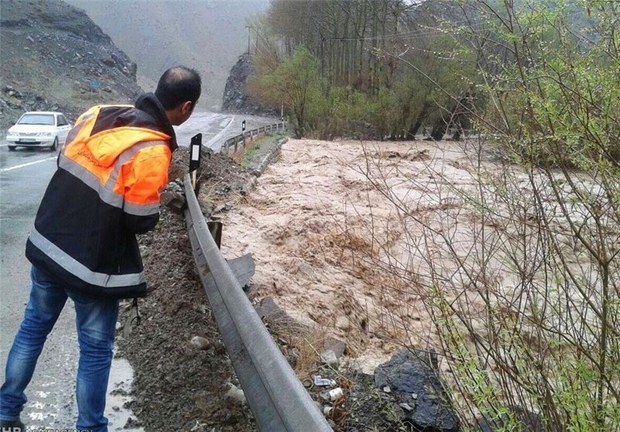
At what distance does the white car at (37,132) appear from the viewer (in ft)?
61.8

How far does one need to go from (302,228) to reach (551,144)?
846cm

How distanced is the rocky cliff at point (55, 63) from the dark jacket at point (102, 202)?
30.4 metres

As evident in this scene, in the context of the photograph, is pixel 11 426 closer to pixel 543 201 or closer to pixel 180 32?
pixel 543 201

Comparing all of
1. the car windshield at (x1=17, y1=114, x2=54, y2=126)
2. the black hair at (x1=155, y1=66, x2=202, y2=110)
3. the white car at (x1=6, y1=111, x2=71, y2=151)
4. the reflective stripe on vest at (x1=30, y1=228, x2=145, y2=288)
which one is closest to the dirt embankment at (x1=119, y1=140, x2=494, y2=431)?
the reflective stripe on vest at (x1=30, y1=228, x2=145, y2=288)

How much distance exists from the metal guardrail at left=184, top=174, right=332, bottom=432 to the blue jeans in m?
0.60

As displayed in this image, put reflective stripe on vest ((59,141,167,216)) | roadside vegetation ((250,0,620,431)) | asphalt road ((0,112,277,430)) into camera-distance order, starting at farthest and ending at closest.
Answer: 1. asphalt road ((0,112,277,430))
2. reflective stripe on vest ((59,141,167,216))
3. roadside vegetation ((250,0,620,431))

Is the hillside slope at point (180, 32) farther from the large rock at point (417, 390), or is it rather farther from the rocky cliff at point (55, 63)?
the large rock at point (417, 390)

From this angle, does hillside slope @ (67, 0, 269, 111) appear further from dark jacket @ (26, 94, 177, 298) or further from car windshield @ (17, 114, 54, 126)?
dark jacket @ (26, 94, 177, 298)

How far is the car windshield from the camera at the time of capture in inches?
798

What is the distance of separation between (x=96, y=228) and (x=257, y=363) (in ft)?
3.01

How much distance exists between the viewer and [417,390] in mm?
3453

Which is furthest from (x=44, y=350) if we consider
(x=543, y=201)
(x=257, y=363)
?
(x=543, y=201)

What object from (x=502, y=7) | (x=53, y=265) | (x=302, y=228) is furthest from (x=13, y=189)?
(x=502, y=7)

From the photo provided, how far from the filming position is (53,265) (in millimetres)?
2721
